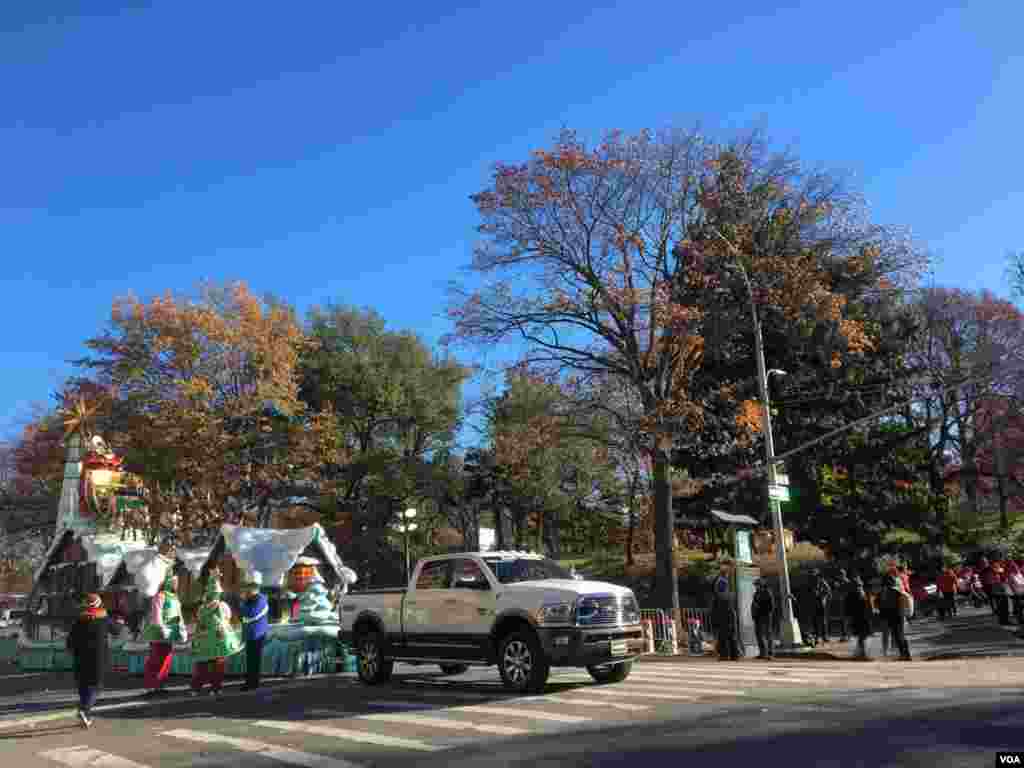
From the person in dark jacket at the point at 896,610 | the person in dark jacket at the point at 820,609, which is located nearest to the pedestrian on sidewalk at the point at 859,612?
the person in dark jacket at the point at 896,610

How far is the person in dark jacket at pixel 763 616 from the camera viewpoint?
1862cm

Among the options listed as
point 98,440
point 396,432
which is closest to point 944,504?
point 396,432

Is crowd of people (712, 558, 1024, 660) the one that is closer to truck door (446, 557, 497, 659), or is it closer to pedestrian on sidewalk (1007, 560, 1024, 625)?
pedestrian on sidewalk (1007, 560, 1024, 625)

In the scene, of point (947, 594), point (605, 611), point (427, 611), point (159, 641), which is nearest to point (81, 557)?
point (159, 641)

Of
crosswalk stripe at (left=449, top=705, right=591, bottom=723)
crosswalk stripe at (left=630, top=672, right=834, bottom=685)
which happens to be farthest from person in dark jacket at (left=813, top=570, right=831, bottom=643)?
crosswalk stripe at (left=449, top=705, right=591, bottom=723)

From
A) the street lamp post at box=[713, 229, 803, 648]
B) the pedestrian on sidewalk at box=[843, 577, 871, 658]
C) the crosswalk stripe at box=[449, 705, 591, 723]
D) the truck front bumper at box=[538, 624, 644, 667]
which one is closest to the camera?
the crosswalk stripe at box=[449, 705, 591, 723]

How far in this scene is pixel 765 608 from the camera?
61.4ft

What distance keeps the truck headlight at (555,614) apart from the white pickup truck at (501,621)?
0.01 meters

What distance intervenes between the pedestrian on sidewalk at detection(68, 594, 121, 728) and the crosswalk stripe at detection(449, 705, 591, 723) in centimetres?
483

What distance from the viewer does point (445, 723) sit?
403 inches

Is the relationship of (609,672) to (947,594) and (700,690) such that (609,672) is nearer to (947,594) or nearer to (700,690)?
(700,690)

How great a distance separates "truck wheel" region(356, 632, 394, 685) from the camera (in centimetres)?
1494

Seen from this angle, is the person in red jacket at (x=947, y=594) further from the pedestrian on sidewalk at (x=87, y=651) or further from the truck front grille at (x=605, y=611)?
the pedestrian on sidewalk at (x=87, y=651)

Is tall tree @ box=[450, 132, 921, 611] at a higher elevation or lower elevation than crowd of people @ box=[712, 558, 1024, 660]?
higher
